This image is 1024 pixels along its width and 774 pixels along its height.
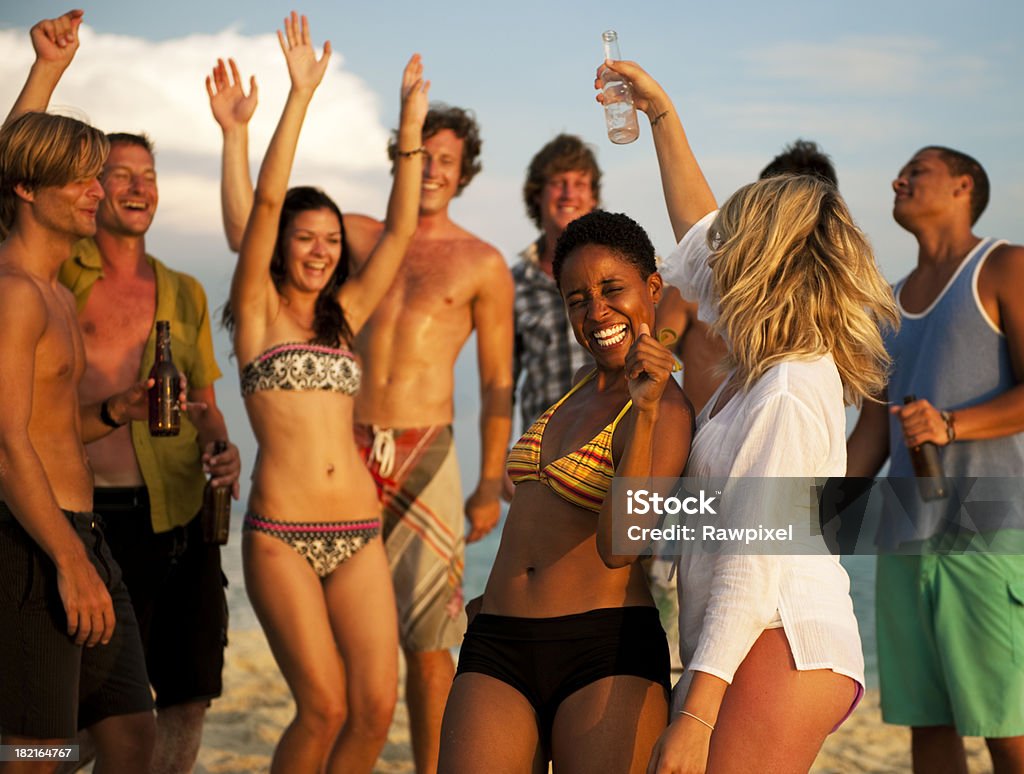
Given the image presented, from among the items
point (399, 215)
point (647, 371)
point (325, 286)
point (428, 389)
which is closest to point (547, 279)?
point (428, 389)

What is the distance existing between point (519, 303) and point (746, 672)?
4231 mm

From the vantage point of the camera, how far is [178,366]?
17.9ft

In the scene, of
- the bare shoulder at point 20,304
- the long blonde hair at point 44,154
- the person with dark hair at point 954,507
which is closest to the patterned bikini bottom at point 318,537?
the bare shoulder at point 20,304

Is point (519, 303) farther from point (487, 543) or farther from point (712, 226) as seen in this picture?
point (487, 543)

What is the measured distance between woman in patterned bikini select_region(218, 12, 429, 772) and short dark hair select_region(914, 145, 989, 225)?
2.86 m

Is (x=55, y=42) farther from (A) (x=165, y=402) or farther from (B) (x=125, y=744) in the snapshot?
(B) (x=125, y=744)

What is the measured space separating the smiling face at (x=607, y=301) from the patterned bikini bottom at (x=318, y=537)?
2.06 metres

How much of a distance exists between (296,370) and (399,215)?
102 centimetres

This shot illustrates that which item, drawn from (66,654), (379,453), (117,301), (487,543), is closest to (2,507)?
(66,654)

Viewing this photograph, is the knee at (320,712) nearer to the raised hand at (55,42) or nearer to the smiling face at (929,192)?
the raised hand at (55,42)

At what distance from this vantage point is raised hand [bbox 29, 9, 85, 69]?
5094 millimetres

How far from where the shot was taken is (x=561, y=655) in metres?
3.03

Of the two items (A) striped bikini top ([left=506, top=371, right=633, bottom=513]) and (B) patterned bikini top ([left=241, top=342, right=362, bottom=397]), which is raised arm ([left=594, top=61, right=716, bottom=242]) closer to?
(A) striped bikini top ([left=506, top=371, right=633, bottom=513])

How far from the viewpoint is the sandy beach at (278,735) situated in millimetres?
7121
